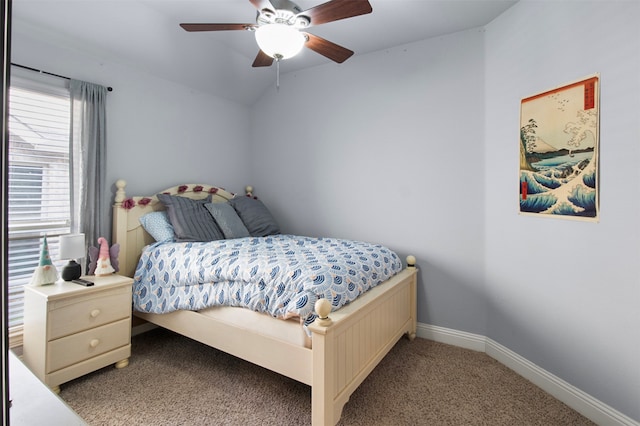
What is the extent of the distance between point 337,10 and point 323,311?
1547 mm

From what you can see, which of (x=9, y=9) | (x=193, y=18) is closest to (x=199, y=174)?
(x=193, y=18)

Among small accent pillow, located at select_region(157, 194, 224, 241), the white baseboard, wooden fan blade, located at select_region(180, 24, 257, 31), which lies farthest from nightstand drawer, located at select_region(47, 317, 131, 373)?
the white baseboard

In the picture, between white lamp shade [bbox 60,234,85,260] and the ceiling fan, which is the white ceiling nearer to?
the ceiling fan

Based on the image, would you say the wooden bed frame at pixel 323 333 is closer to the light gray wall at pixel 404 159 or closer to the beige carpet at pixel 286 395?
the beige carpet at pixel 286 395

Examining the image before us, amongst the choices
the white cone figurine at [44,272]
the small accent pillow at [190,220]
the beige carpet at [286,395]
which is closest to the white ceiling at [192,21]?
the small accent pillow at [190,220]

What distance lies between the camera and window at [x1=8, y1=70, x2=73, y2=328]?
7.02 feet

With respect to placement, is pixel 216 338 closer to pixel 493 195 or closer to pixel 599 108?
pixel 493 195

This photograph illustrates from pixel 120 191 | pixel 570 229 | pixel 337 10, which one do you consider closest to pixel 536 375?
pixel 570 229

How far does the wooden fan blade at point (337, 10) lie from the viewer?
1.60m

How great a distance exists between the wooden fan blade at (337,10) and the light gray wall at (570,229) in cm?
124

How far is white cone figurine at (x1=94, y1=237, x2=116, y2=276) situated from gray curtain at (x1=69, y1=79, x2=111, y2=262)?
0.15 metres

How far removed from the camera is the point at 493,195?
7.95ft

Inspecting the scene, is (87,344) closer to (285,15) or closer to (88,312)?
(88,312)

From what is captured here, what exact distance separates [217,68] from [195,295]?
7.45 ft
